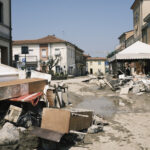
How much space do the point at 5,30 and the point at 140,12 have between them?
20168 mm

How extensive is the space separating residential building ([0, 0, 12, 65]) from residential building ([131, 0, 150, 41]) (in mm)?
18067

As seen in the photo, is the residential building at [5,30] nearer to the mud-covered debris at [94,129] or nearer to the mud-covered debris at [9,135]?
the mud-covered debris at [9,135]

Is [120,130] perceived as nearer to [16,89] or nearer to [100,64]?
[16,89]

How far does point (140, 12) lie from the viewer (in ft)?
87.5

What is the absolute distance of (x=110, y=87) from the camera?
46.2 ft

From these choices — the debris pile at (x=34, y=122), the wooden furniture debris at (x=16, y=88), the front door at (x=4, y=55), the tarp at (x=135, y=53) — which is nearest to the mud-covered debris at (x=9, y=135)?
the debris pile at (x=34, y=122)

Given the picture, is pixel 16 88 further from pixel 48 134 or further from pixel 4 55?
pixel 4 55

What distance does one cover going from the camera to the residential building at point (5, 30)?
1169 cm

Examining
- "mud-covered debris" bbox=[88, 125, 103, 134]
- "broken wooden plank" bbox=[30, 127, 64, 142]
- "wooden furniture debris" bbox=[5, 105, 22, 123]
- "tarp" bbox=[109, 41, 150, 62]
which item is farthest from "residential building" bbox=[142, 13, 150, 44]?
"broken wooden plank" bbox=[30, 127, 64, 142]

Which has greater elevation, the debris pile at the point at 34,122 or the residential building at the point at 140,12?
the residential building at the point at 140,12

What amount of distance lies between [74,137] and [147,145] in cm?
151

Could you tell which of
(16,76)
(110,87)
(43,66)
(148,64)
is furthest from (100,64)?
(16,76)

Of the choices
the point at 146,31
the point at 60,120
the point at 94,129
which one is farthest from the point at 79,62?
the point at 60,120

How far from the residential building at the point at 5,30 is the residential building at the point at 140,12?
18.1 m
